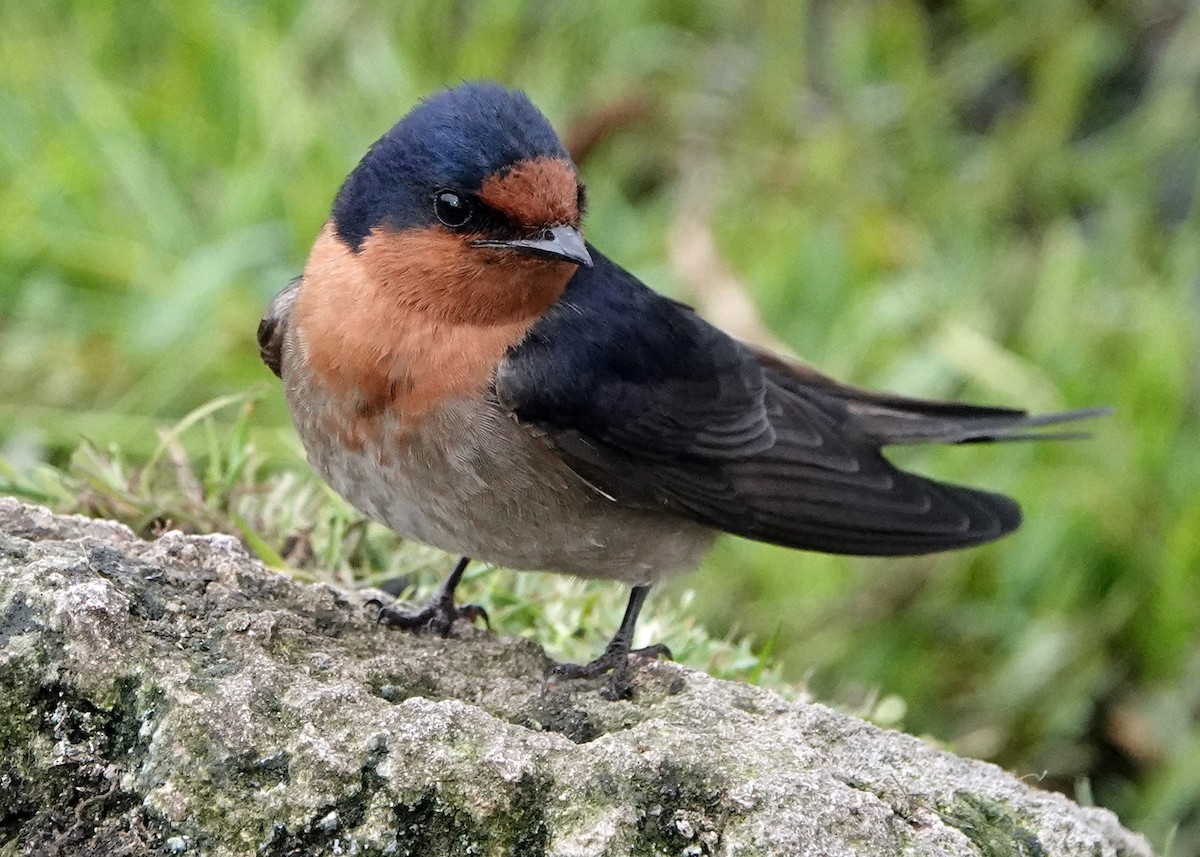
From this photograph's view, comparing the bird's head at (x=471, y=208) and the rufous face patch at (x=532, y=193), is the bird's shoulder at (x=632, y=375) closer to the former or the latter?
the bird's head at (x=471, y=208)

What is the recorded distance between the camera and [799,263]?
6105 millimetres

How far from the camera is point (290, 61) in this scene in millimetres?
6445

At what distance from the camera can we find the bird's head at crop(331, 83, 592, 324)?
2811 mm

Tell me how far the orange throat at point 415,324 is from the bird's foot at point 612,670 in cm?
55

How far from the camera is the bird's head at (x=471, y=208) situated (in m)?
2.81

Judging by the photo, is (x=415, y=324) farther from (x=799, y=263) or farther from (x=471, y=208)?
(x=799, y=263)

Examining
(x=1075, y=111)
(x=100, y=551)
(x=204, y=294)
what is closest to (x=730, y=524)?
(x=100, y=551)

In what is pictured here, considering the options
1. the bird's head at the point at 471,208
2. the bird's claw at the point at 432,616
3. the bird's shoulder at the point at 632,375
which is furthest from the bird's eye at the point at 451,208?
the bird's claw at the point at 432,616

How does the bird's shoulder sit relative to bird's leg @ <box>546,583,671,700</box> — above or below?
above

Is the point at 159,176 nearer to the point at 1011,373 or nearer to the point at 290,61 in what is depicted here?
the point at 290,61

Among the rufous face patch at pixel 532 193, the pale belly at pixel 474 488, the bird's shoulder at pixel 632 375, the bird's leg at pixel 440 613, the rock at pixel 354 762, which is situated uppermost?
the rufous face patch at pixel 532 193

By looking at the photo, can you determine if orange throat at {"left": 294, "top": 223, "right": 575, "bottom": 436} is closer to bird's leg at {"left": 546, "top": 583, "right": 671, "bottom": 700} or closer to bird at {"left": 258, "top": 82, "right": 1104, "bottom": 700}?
bird at {"left": 258, "top": 82, "right": 1104, "bottom": 700}

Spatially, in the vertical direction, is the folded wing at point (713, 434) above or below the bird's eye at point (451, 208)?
below

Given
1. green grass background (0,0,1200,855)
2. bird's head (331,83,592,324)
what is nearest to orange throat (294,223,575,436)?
bird's head (331,83,592,324)
